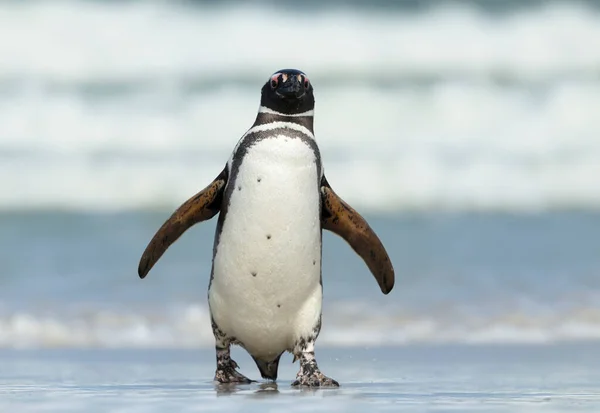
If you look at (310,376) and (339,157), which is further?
(339,157)

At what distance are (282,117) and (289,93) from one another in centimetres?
15

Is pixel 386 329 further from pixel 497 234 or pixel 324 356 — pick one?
pixel 497 234

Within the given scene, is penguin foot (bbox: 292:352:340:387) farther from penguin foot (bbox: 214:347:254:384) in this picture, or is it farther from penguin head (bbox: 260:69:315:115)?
penguin head (bbox: 260:69:315:115)

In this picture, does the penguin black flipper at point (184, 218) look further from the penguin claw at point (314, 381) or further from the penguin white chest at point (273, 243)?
the penguin claw at point (314, 381)

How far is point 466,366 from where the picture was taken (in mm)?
8484

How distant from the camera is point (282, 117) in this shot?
23.1 ft

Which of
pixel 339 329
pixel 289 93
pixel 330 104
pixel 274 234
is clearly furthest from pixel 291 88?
pixel 330 104

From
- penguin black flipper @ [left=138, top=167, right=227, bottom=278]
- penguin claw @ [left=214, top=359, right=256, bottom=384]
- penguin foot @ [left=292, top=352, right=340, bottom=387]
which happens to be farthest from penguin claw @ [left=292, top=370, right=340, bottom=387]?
penguin black flipper @ [left=138, top=167, right=227, bottom=278]

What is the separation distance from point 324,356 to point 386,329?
1.55 m

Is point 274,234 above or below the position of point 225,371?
above

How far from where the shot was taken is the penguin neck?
23.1 ft

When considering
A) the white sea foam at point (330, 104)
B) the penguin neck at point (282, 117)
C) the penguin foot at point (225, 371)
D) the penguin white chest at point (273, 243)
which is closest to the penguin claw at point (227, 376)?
the penguin foot at point (225, 371)

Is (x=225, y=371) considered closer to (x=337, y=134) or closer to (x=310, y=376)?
(x=310, y=376)

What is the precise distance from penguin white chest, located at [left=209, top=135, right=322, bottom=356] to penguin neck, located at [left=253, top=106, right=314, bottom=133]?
0.44 ft
